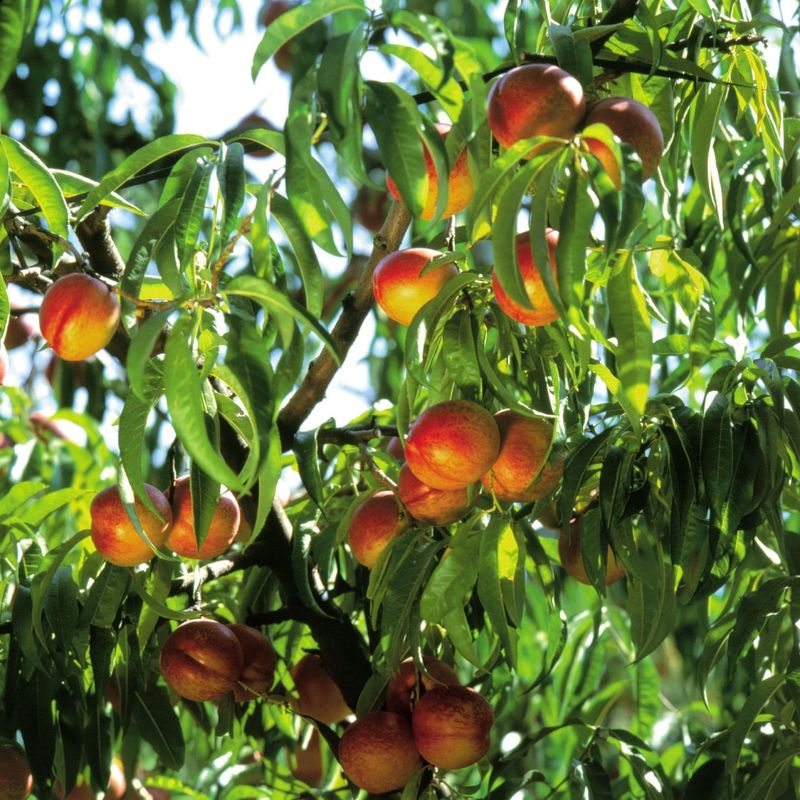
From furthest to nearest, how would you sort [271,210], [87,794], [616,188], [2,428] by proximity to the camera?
[2,428]
[87,794]
[271,210]
[616,188]

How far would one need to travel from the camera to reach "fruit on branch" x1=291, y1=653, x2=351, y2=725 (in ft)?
4.68

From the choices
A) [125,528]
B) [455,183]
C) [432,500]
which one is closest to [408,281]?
[455,183]

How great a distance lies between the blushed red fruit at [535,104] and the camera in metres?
0.84

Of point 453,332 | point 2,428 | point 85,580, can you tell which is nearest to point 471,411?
point 453,332

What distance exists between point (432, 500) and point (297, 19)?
1.63ft

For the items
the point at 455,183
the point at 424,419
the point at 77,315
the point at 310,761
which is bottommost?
the point at 310,761

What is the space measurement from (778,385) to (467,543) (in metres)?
0.31

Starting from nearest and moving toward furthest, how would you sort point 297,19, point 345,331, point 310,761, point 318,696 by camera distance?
1. point 297,19
2. point 345,331
3. point 318,696
4. point 310,761

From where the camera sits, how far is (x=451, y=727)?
1.19 metres

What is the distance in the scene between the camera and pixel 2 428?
214cm

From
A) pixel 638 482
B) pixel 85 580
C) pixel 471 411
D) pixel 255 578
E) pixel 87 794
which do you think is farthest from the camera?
pixel 87 794

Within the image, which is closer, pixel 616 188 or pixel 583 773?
pixel 616 188

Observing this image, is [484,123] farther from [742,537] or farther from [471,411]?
[742,537]

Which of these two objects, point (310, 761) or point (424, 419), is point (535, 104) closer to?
point (424, 419)
